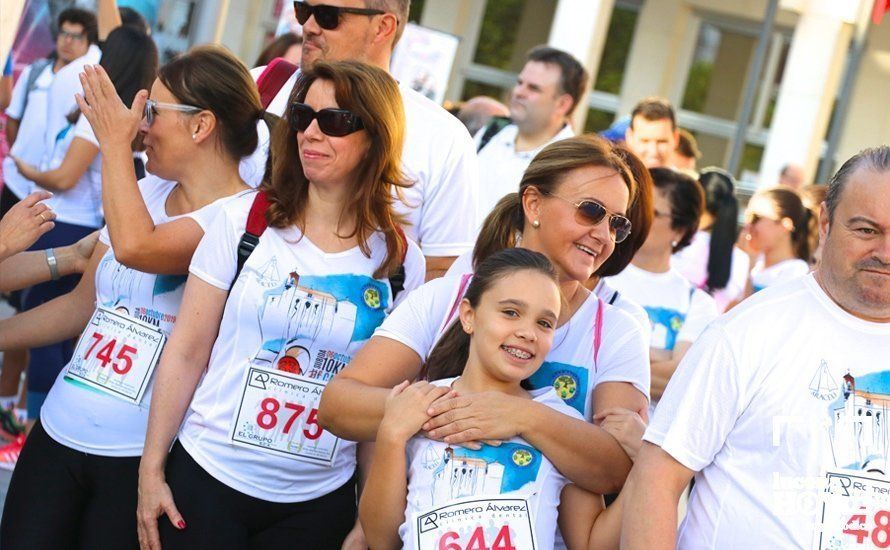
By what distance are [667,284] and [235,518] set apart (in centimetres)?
285

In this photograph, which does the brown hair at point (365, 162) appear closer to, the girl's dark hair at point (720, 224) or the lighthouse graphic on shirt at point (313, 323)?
the lighthouse graphic on shirt at point (313, 323)

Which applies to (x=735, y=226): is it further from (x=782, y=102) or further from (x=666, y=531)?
(x=782, y=102)

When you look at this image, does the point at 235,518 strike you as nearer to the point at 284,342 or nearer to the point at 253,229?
the point at 284,342

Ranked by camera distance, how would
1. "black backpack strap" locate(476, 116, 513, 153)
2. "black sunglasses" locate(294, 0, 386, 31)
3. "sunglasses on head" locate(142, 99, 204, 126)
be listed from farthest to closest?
1. "black backpack strap" locate(476, 116, 513, 153)
2. "black sunglasses" locate(294, 0, 386, 31)
3. "sunglasses on head" locate(142, 99, 204, 126)

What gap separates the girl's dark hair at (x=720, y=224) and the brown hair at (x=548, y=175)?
11.9ft

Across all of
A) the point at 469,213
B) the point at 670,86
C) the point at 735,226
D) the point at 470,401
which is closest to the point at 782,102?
the point at 670,86

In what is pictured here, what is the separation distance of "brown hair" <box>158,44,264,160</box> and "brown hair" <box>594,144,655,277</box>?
121 centimetres

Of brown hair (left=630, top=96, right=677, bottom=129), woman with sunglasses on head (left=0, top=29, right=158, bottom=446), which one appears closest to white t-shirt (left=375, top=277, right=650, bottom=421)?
woman with sunglasses on head (left=0, top=29, right=158, bottom=446)

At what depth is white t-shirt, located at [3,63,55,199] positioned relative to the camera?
7.57 m

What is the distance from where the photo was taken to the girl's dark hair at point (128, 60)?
21.1ft

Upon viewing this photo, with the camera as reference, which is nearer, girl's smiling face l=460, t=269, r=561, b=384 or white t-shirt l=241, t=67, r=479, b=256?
girl's smiling face l=460, t=269, r=561, b=384

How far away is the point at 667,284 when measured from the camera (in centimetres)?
600

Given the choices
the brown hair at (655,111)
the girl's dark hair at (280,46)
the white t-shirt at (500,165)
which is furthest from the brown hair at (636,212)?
the brown hair at (655,111)

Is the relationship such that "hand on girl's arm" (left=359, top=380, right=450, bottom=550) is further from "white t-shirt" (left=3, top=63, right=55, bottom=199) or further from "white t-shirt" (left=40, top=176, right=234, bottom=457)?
"white t-shirt" (left=3, top=63, right=55, bottom=199)
